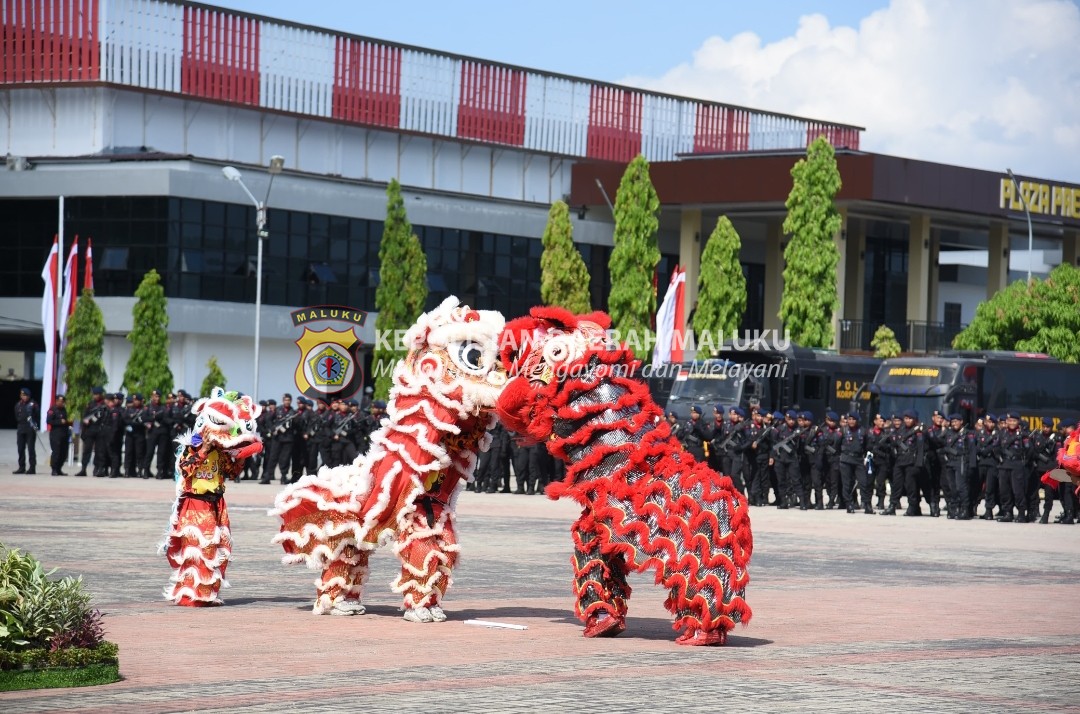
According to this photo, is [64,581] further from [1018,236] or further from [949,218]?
[1018,236]

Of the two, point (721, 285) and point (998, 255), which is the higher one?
point (998, 255)

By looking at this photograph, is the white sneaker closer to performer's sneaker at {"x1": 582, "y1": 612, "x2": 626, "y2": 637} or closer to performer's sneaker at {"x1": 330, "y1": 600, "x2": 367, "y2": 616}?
performer's sneaker at {"x1": 330, "y1": 600, "x2": 367, "y2": 616}

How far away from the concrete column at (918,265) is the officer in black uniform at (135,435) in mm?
26840

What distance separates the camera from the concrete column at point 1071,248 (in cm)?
5781

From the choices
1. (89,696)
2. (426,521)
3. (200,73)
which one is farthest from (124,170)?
(89,696)

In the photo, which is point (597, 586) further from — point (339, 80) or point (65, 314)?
point (339, 80)

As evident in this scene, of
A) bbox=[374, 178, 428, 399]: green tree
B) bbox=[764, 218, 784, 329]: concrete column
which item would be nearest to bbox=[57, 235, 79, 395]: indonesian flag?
bbox=[374, 178, 428, 399]: green tree

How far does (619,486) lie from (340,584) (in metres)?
2.71

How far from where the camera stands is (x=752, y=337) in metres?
56.4

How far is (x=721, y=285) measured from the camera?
46.9 m

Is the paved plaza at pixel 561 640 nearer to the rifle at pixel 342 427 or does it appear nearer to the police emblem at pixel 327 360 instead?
the rifle at pixel 342 427

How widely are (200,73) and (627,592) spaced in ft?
131

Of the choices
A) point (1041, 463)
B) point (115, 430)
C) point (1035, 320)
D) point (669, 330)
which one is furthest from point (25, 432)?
point (1035, 320)

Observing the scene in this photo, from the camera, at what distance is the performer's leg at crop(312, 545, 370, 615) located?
13086 mm
